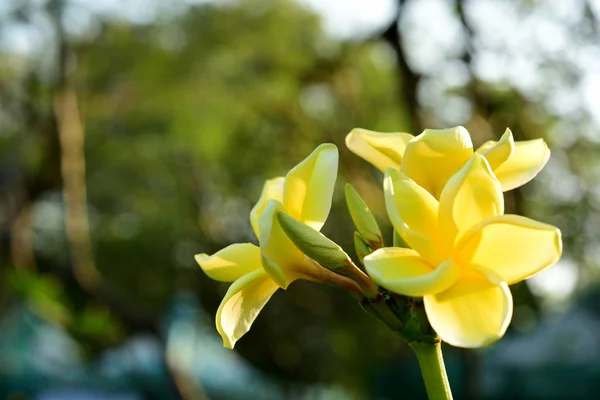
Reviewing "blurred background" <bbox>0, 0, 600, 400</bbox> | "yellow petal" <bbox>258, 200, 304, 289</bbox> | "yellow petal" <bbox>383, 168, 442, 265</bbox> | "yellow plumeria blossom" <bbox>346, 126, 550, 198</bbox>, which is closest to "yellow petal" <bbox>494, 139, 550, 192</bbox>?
"yellow plumeria blossom" <bbox>346, 126, 550, 198</bbox>

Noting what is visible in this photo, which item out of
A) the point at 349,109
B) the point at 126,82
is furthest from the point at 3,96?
the point at 349,109

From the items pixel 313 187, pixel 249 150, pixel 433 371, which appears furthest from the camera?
pixel 249 150

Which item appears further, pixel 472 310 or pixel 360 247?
pixel 360 247

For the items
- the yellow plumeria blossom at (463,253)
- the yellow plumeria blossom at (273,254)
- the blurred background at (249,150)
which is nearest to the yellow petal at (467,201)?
the yellow plumeria blossom at (463,253)

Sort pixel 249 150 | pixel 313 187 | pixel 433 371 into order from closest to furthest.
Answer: pixel 433 371 → pixel 313 187 → pixel 249 150

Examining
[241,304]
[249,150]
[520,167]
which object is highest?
[520,167]

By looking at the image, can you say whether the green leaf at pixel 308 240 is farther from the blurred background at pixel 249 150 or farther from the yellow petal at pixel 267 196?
the blurred background at pixel 249 150

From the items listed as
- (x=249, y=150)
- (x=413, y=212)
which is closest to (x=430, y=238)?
(x=413, y=212)

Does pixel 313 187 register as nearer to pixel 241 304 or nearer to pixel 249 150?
pixel 241 304
